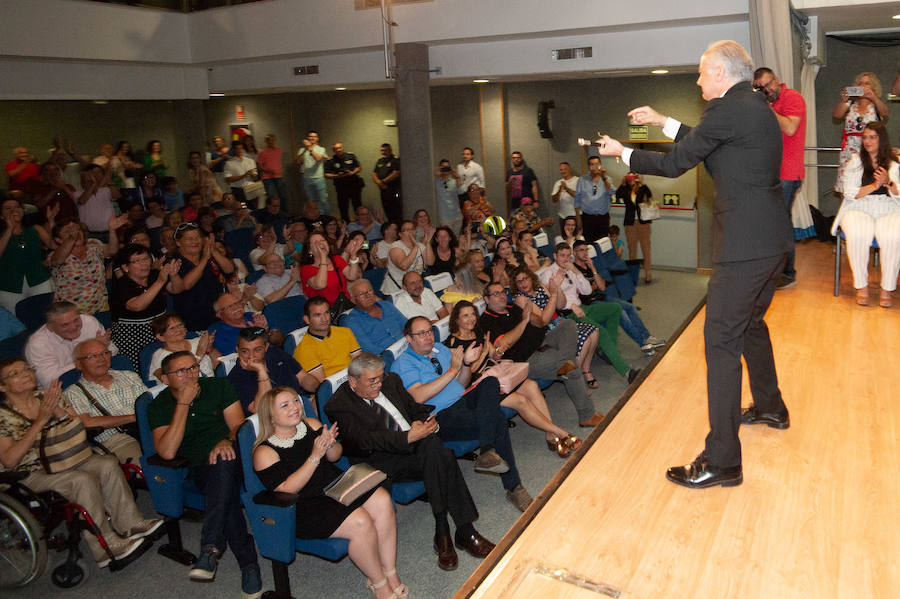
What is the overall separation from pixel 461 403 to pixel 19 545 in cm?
241

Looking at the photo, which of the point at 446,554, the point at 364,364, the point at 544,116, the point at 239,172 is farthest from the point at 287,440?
the point at 544,116

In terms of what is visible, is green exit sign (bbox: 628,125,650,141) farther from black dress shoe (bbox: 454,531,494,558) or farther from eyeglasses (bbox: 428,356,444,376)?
black dress shoe (bbox: 454,531,494,558)

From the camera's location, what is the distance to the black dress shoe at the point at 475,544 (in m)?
4.00

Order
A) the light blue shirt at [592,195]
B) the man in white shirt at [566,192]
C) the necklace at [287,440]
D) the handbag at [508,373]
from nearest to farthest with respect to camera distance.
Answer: the necklace at [287,440], the handbag at [508,373], the light blue shirt at [592,195], the man in white shirt at [566,192]

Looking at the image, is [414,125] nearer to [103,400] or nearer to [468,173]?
[468,173]

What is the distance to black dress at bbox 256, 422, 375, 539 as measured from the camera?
3.52 meters

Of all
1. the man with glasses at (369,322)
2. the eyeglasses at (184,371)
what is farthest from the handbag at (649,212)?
the eyeglasses at (184,371)

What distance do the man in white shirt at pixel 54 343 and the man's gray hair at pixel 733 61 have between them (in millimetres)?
3878

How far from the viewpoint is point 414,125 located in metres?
9.72

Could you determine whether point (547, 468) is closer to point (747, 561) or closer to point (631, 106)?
point (747, 561)

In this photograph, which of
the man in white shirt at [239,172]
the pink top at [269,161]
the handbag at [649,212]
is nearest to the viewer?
the handbag at [649,212]

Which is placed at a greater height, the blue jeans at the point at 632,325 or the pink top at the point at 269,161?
the pink top at the point at 269,161

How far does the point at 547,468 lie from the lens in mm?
5031

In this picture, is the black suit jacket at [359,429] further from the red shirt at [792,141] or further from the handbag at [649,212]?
the handbag at [649,212]
